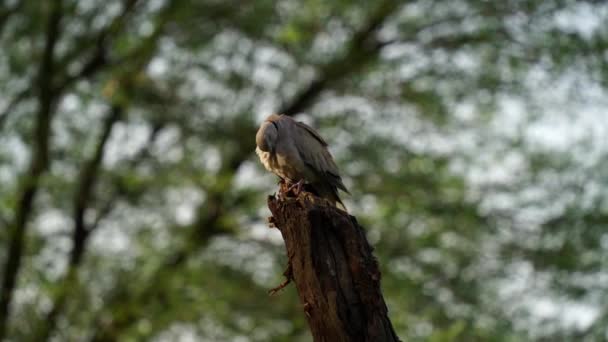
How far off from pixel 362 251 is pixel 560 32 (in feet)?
28.1

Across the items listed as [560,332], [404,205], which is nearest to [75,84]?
[404,205]

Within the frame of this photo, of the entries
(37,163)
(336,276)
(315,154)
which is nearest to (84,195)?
(37,163)

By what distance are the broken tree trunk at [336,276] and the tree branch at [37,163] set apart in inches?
331

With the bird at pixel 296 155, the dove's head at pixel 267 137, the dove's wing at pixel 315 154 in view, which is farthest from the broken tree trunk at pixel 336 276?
the dove's wing at pixel 315 154

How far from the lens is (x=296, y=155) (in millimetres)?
5523

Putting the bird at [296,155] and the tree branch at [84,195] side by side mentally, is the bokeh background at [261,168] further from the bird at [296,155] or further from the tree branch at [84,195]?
the bird at [296,155]

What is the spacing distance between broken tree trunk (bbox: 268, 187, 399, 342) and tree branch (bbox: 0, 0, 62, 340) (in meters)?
8.40

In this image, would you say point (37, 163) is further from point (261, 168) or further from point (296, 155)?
point (296, 155)

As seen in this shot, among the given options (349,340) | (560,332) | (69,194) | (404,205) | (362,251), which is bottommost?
(349,340)

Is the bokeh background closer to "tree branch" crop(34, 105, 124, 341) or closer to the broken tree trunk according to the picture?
"tree branch" crop(34, 105, 124, 341)

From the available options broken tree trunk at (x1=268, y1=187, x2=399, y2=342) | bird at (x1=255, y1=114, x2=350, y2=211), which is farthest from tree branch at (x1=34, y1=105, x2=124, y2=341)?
broken tree trunk at (x1=268, y1=187, x2=399, y2=342)

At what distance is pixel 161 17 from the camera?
11344 mm

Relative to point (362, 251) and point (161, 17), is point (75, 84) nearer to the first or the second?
point (161, 17)

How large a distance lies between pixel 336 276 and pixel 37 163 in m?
9.10
